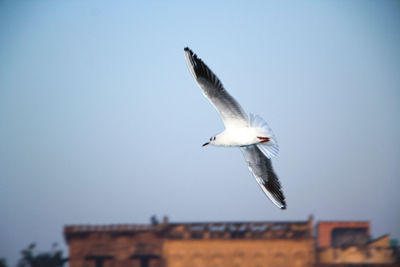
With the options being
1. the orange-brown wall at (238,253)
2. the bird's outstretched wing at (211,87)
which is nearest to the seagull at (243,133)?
the bird's outstretched wing at (211,87)

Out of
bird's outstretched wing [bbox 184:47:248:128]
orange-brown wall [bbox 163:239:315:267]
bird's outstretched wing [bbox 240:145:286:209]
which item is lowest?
bird's outstretched wing [bbox 240:145:286:209]

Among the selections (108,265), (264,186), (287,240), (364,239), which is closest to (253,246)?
(287,240)

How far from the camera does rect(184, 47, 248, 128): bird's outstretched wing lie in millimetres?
7961

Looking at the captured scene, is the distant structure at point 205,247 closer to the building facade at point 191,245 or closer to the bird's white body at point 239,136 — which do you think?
the building facade at point 191,245

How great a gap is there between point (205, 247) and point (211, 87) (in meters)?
15.5

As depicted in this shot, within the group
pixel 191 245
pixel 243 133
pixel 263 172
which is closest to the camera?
pixel 243 133

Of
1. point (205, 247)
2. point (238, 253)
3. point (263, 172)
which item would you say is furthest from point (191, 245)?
point (263, 172)

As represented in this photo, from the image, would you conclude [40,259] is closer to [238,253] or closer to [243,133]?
[238,253]

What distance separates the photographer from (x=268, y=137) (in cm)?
809

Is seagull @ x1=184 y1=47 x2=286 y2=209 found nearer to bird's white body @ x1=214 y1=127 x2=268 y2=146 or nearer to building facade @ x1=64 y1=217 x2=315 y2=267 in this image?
bird's white body @ x1=214 y1=127 x2=268 y2=146


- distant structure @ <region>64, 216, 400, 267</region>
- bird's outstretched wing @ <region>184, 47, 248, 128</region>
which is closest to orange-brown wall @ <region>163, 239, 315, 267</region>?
distant structure @ <region>64, 216, 400, 267</region>

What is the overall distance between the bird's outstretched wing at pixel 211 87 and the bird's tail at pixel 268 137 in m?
0.14

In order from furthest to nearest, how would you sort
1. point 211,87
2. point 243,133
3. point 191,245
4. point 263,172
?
point 191,245, point 263,172, point 243,133, point 211,87

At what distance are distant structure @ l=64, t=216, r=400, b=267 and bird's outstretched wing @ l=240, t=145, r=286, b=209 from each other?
14.3m
